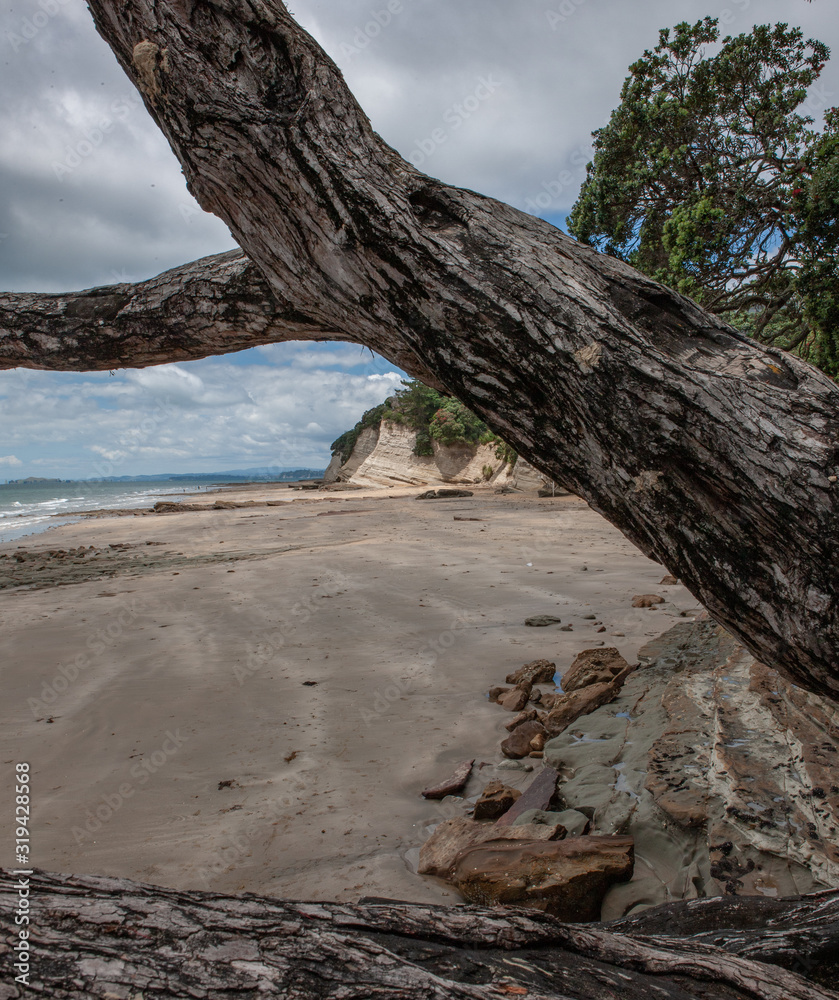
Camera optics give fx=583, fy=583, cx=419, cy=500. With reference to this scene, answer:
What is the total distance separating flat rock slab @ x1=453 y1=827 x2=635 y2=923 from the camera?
6.47 ft

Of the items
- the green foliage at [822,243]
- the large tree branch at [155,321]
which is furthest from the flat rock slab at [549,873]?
the green foliage at [822,243]

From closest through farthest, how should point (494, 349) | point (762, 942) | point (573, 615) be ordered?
point (762, 942) → point (494, 349) → point (573, 615)

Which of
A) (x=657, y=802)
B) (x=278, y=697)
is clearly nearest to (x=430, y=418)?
(x=278, y=697)

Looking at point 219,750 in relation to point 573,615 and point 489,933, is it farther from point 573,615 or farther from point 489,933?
point 573,615

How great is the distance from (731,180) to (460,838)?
1007 centimetres

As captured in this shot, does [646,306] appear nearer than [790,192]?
Yes

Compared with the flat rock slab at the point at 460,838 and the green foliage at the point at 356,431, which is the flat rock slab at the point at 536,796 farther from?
the green foliage at the point at 356,431

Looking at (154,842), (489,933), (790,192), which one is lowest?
(154,842)

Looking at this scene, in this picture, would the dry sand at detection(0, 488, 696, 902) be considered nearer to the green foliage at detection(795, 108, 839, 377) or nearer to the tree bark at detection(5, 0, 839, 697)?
the tree bark at detection(5, 0, 839, 697)

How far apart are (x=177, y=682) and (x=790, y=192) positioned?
9640 millimetres

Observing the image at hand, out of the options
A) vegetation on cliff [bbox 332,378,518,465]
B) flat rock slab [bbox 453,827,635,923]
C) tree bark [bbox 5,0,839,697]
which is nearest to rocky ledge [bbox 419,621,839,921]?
flat rock slab [bbox 453,827,635,923]

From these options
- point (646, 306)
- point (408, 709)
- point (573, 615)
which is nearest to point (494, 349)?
point (646, 306)

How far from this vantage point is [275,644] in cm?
479

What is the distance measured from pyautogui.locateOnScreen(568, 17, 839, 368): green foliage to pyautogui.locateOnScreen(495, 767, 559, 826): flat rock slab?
25.9ft
